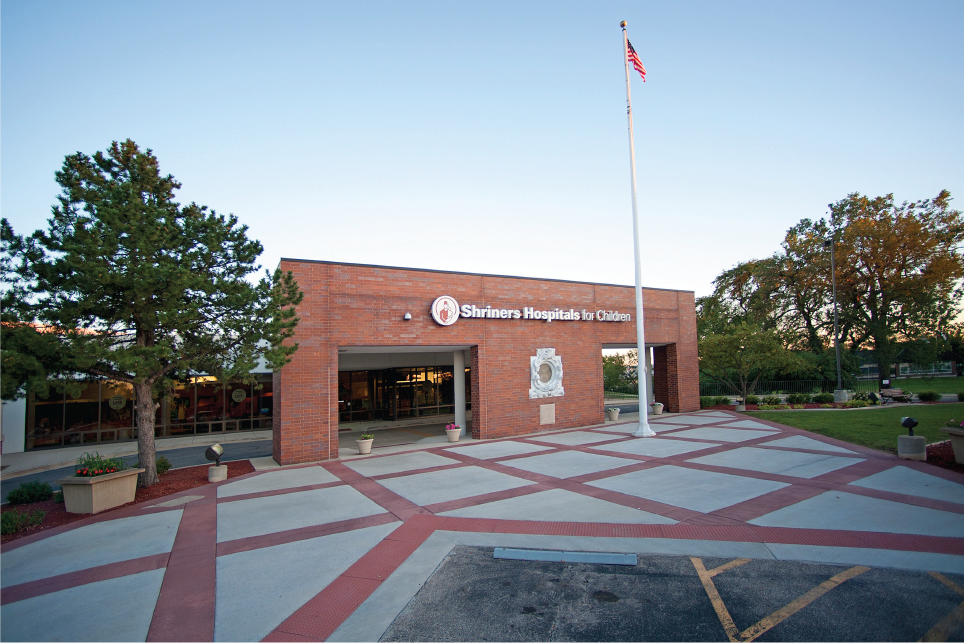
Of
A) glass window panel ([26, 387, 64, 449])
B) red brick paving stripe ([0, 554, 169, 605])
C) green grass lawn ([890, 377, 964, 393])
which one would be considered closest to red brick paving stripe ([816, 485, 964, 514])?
red brick paving stripe ([0, 554, 169, 605])

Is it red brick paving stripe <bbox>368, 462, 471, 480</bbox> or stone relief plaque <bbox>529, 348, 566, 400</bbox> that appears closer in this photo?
red brick paving stripe <bbox>368, 462, 471, 480</bbox>

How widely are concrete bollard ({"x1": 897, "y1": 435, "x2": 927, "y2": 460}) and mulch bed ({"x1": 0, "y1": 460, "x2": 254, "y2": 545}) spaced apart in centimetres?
1811

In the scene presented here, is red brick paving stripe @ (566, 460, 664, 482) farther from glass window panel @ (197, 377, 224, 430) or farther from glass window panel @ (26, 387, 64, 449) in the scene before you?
glass window panel @ (26, 387, 64, 449)

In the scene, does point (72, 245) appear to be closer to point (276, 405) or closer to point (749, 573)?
point (276, 405)

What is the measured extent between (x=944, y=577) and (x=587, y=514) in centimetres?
465

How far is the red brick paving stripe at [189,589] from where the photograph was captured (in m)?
5.04

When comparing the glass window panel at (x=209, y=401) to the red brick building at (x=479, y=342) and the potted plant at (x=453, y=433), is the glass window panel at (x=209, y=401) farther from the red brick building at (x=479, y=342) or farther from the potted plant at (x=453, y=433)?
the potted plant at (x=453, y=433)

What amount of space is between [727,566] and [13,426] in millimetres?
28497

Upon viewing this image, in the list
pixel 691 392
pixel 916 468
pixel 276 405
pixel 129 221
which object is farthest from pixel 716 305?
pixel 129 221

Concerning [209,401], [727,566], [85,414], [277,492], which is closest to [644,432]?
[727,566]

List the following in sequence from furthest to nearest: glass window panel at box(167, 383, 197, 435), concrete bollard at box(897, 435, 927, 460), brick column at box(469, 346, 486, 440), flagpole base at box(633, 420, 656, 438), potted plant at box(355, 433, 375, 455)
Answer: glass window panel at box(167, 383, 197, 435) < brick column at box(469, 346, 486, 440) < flagpole base at box(633, 420, 656, 438) < potted plant at box(355, 433, 375, 455) < concrete bollard at box(897, 435, 927, 460)

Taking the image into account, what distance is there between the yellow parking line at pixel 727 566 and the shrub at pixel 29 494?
47.1 feet

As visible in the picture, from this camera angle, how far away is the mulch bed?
30.8 feet

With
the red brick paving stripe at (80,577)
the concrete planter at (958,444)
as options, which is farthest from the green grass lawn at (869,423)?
the red brick paving stripe at (80,577)
